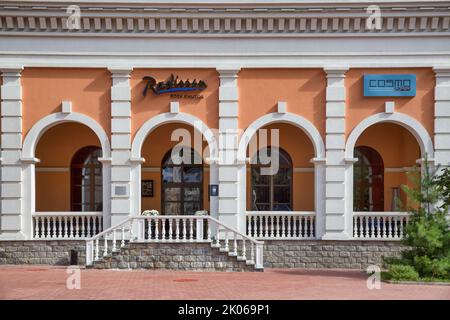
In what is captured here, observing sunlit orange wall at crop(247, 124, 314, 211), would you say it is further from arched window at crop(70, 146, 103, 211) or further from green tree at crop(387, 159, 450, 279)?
green tree at crop(387, 159, 450, 279)

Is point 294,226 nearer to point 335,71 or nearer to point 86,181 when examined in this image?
point 335,71

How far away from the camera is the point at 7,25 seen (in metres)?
23.8

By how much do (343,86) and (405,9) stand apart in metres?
3.01

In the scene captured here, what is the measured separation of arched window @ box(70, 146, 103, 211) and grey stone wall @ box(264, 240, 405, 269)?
6.72 m

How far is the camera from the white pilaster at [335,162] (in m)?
24.0

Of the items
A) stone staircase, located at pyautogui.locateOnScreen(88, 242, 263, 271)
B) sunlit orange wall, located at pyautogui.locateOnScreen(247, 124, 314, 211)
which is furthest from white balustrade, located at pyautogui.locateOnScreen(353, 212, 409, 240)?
stone staircase, located at pyautogui.locateOnScreen(88, 242, 263, 271)

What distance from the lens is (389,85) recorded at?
24141mm

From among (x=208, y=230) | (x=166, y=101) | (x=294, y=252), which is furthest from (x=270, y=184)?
(x=166, y=101)

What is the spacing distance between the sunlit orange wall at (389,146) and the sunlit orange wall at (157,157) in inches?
235

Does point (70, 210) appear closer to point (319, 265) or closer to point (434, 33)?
point (319, 265)

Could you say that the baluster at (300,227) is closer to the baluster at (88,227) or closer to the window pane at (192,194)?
the window pane at (192,194)

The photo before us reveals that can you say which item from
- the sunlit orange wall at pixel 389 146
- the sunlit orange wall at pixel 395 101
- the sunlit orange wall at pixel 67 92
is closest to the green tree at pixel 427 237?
the sunlit orange wall at pixel 395 101

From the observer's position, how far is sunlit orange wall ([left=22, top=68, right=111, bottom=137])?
2420 centimetres

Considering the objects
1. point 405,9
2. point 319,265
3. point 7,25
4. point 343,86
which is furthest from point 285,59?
point 7,25
